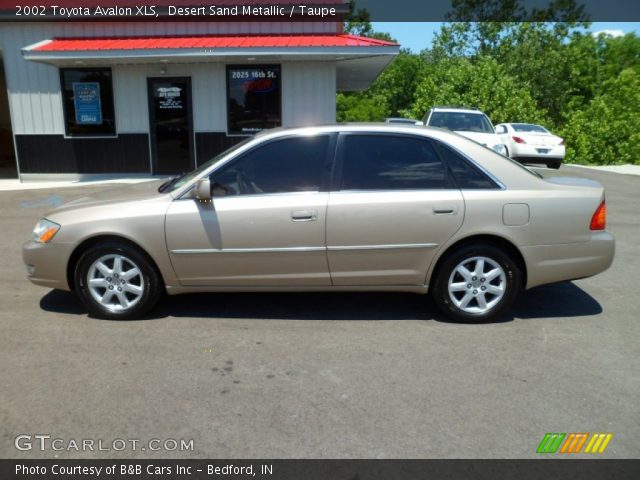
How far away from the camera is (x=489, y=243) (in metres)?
4.62

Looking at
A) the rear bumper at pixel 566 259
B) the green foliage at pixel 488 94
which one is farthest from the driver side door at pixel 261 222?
the green foliage at pixel 488 94

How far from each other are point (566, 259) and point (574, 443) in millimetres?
1976

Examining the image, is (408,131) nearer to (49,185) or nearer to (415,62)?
(49,185)

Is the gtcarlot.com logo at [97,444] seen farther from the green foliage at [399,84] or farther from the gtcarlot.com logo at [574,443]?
the green foliage at [399,84]

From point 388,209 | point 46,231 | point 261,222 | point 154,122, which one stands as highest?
point 154,122

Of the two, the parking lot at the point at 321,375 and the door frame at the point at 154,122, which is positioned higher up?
the door frame at the point at 154,122

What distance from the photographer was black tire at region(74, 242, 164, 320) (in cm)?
461

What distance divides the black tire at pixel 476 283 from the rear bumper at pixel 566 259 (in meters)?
0.14

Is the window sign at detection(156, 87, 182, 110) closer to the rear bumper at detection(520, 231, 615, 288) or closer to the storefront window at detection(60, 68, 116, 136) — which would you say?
the storefront window at detection(60, 68, 116, 136)

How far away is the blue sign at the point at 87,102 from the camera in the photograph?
1372 cm

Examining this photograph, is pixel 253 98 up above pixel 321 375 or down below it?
above

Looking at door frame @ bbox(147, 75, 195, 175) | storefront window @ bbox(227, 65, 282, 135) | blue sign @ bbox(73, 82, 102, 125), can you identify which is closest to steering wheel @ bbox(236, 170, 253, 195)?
storefront window @ bbox(227, 65, 282, 135)

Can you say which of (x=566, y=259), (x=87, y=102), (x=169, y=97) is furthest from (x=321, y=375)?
(x=87, y=102)
